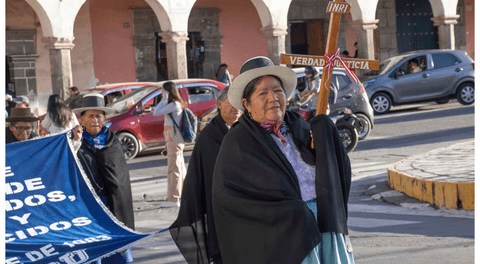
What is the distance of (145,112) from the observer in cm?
1602

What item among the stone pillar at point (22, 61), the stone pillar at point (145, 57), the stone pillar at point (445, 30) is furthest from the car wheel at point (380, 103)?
the stone pillar at point (22, 61)

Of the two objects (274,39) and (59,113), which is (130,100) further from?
(274,39)

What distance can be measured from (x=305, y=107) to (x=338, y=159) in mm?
11910

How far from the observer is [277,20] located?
24.4 m

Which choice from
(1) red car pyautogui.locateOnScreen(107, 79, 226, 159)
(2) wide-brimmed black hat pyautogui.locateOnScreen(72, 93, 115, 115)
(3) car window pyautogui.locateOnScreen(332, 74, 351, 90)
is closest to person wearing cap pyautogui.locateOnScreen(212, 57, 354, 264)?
(2) wide-brimmed black hat pyautogui.locateOnScreen(72, 93, 115, 115)

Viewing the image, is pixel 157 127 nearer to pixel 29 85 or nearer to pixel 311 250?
pixel 29 85

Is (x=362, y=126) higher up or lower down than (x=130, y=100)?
lower down

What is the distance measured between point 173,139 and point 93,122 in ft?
15.3

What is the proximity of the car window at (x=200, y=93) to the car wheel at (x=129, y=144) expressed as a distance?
1.62m

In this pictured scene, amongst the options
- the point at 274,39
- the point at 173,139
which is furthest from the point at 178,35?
the point at 173,139

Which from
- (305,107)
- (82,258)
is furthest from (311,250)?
(305,107)

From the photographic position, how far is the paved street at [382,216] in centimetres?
707

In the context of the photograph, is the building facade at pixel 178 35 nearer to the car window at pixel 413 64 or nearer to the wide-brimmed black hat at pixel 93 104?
the car window at pixel 413 64

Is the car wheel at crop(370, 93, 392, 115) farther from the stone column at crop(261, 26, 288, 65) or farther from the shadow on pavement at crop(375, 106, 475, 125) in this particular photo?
the stone column at crop(261, 26, 288, 65)
